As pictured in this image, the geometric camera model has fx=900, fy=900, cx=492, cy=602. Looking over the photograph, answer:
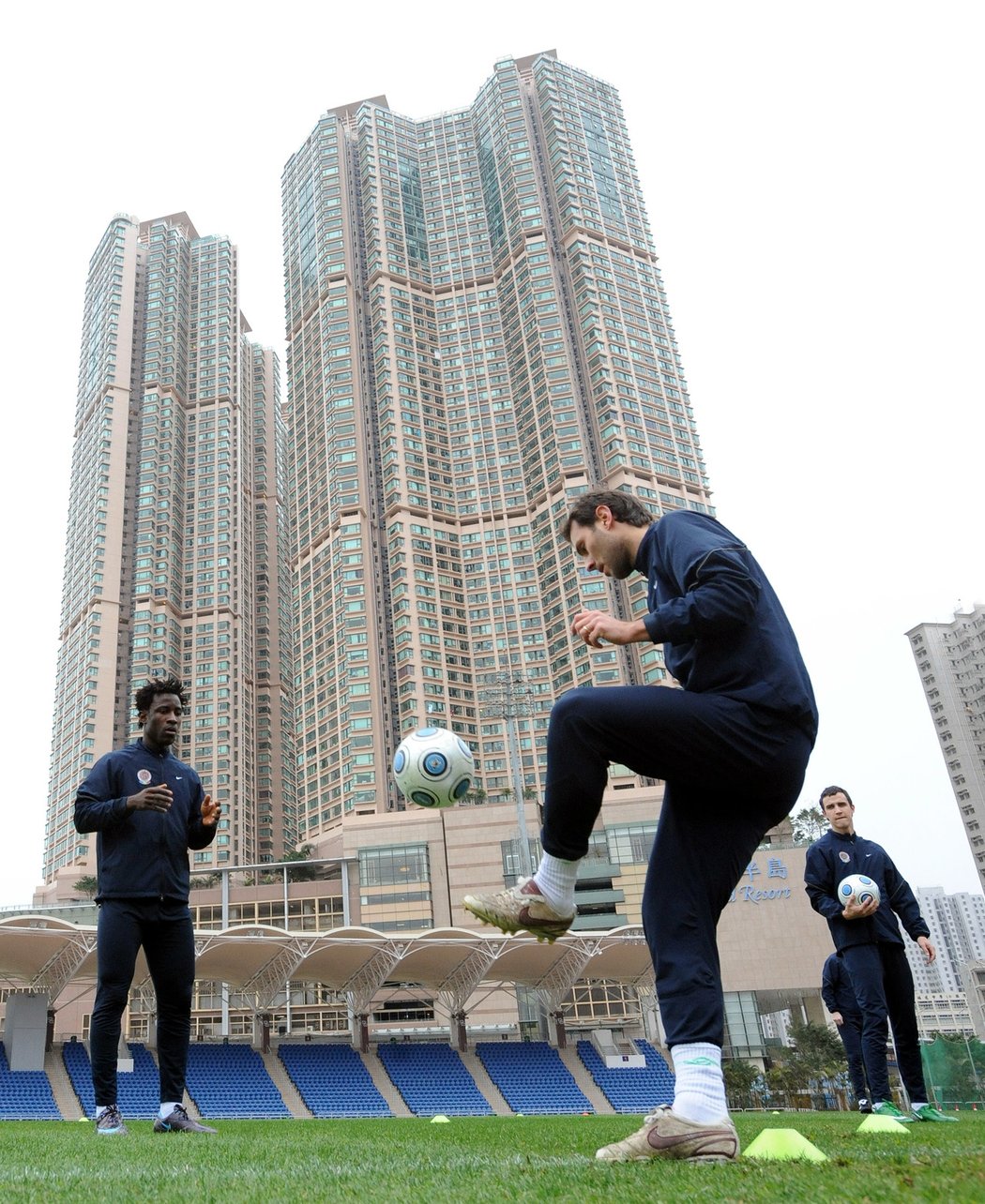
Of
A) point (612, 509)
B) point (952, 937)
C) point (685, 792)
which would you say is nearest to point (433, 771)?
point (612, 509)

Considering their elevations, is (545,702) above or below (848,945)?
Result: above

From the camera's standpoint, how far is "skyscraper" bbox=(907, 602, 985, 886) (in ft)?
336

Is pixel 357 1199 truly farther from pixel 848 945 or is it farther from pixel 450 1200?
pixel 848 945

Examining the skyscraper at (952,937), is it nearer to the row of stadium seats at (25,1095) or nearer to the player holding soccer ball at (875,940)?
the row of stadium seats at (25,1095)

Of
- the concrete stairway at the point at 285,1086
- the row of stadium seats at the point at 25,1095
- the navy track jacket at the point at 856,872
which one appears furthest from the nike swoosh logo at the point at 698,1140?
the concrete stairway at the point at 285,1086

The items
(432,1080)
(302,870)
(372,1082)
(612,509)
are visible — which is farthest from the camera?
(302,870)

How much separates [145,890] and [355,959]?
27.7 m

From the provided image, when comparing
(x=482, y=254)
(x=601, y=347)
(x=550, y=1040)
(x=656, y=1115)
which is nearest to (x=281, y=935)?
(x=550, y=1040)

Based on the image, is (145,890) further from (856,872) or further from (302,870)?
(302,870)

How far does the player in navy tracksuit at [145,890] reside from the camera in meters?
4.39

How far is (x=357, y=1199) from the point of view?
1.63 metres

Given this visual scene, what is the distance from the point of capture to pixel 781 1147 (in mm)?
2400

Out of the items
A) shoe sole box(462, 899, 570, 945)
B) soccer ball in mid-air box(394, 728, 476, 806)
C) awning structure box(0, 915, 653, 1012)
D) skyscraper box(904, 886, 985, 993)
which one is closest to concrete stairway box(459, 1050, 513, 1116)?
awning structure box(0, 915, 653, 1012)

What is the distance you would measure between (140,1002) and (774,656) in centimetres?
3436
